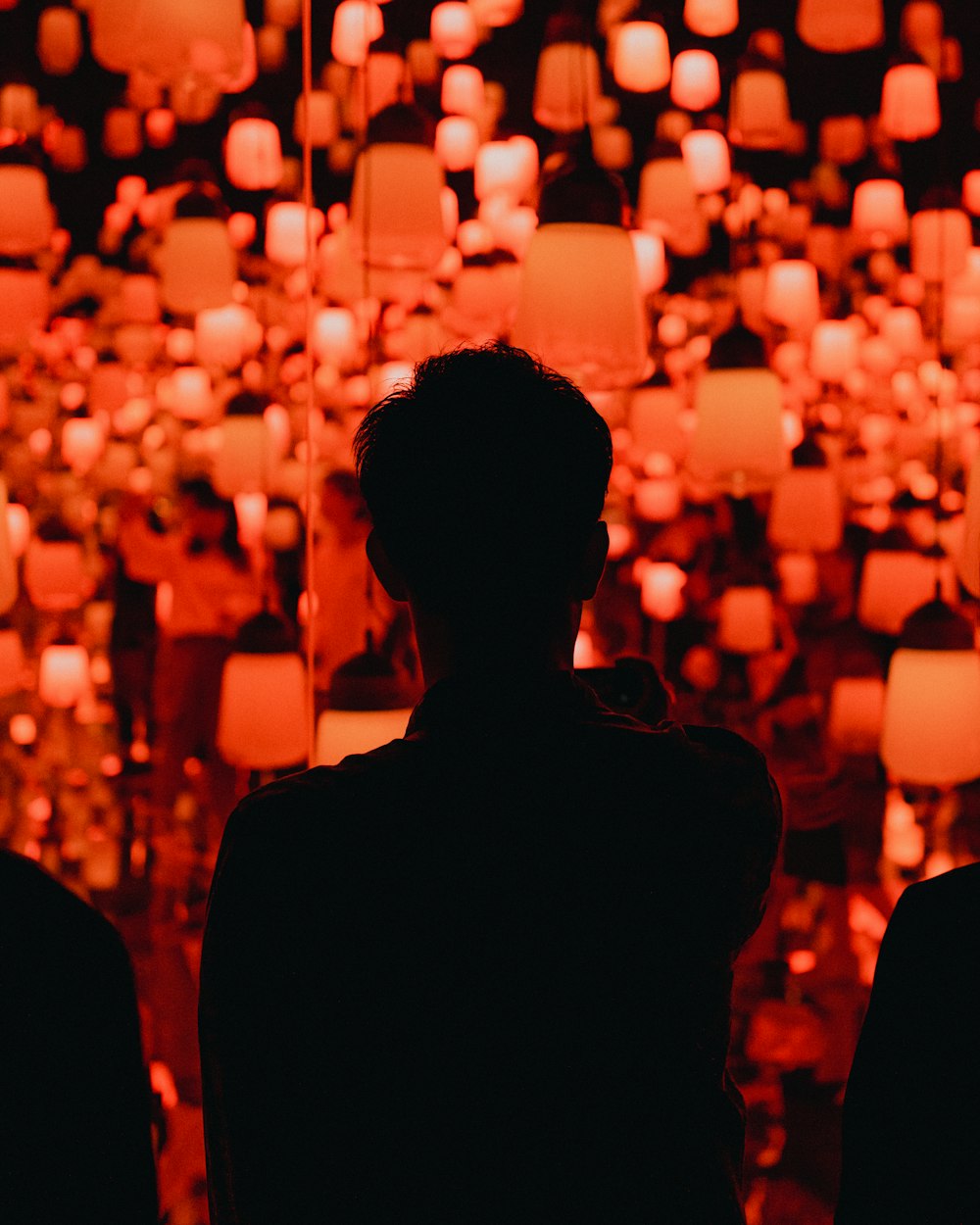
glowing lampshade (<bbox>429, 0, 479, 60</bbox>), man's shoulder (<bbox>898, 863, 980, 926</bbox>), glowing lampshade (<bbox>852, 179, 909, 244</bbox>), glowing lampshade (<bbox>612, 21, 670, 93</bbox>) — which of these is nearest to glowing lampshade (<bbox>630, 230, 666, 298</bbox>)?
glowing lampshade (<bbox>852, 179, 909, 244</bbox>)

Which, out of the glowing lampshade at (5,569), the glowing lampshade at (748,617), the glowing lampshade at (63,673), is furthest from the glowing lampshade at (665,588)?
the glowing lampshade at (5,569)

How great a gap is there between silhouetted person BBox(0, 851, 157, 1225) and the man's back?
0.06m

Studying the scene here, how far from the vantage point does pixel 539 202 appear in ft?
5.61

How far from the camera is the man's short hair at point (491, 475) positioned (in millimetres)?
966

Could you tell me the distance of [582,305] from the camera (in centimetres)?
166

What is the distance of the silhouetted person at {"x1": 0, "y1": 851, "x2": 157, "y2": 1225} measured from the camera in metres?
0.88

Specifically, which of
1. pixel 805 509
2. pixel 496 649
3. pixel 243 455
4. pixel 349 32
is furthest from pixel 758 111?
pixel 496 649

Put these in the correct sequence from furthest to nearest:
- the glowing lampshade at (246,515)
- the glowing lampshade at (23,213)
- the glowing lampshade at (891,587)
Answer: the glowing lampshade at (246,515)
the glowing lampshade at (891,587)
the glowing lampshade at (23,213)

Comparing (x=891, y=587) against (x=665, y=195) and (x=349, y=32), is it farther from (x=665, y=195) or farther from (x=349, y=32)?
(x=349, y=32)

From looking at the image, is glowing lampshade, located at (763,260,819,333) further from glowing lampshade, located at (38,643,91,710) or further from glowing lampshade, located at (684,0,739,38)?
glowing lampshade, located at (38,643,91,710)

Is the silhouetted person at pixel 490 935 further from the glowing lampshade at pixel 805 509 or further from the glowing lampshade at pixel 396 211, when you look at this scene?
the glowing lampshade at pixel 805 509

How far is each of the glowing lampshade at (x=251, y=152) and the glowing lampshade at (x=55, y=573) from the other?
3.58 ft

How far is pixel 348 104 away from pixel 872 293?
3.04 metres

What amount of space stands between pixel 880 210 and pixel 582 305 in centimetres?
189
